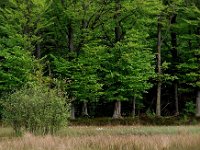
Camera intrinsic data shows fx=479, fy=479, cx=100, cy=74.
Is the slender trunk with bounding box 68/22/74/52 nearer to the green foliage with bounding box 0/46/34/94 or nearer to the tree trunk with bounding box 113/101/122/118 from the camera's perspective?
the green foliage with bounding box 0/46/34/94

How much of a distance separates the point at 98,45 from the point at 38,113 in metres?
16.8

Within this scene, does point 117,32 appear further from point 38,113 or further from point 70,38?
point 38,113

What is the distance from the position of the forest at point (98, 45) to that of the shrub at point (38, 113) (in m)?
10.8

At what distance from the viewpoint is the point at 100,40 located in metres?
36.0

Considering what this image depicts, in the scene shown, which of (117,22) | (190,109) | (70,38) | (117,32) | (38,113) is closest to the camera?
(38,113)

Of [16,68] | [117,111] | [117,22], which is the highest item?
[117,22]

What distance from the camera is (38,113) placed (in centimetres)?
2112

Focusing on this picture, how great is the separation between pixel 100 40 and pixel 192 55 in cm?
853

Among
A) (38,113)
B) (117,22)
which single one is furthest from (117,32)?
(38,113)

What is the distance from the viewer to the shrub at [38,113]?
68.6 ft

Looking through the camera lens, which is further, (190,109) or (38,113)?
(190,109)

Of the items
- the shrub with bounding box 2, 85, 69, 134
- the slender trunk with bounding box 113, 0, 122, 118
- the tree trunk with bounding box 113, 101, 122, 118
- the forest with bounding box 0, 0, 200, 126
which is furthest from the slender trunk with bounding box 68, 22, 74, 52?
the shrub with bounding box 2, 85, 69, 134

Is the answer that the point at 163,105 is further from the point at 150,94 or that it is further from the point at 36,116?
the point at 36,116

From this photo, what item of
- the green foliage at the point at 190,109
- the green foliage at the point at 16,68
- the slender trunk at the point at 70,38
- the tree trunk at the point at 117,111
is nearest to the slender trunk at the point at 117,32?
the tree trunk at the point at 117,111
